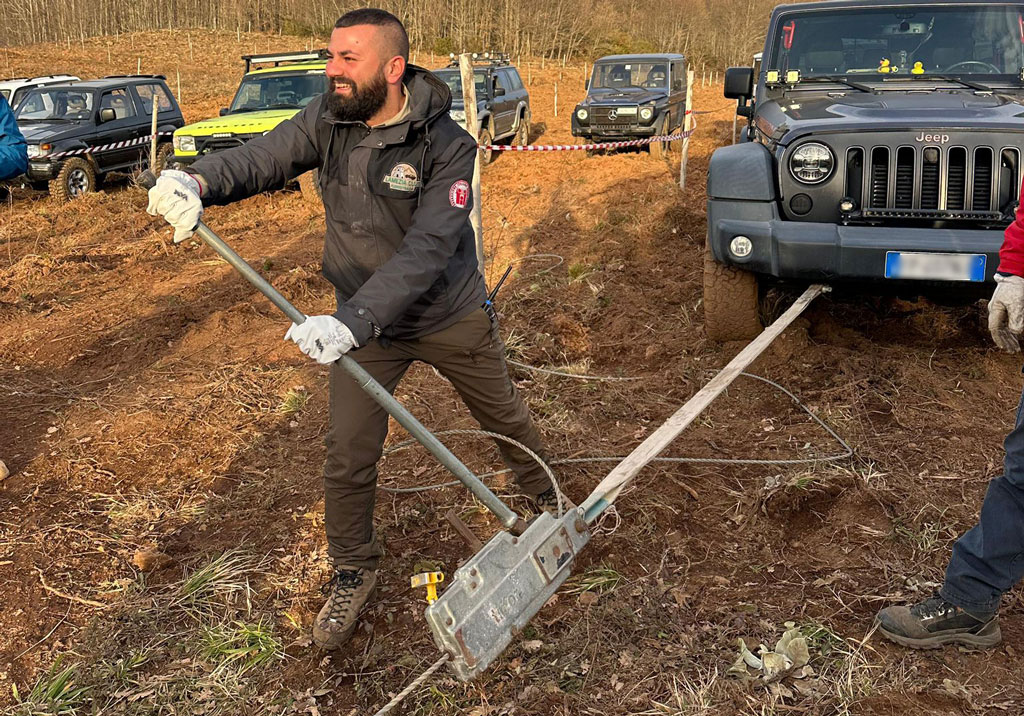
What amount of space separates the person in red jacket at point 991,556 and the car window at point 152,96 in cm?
1348

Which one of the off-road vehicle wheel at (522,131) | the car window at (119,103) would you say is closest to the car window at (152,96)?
the car window at (119,103)

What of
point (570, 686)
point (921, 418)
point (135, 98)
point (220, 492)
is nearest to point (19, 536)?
point (220, 492)

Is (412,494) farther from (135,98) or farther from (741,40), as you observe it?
(741,40)

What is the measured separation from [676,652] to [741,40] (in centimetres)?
4197

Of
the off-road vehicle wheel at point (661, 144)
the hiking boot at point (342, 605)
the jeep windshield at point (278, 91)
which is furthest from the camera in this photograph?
the off-road vehicle wheel at point (661, 144)

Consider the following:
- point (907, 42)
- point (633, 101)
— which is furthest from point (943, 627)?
point (633, 101)

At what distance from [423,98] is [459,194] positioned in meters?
0.32

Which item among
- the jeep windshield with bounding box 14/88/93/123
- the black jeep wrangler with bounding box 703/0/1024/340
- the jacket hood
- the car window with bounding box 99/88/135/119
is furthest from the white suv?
the jacket hood

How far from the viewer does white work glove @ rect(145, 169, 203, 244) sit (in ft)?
7.97

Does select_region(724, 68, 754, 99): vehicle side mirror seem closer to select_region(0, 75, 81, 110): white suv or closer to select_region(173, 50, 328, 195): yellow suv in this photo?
select_region(173, 50, 328, 195): yellow suv

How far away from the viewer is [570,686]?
2.61 metres

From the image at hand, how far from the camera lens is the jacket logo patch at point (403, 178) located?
2.66 m

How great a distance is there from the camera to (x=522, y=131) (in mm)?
17547

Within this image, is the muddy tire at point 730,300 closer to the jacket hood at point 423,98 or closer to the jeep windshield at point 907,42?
the jeep windshield at point 907,42
